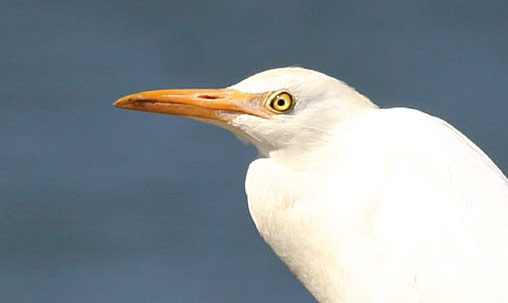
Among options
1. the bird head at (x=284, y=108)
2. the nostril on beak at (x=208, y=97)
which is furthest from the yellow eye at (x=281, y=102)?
the nostril on beak at (x=208, y=97)

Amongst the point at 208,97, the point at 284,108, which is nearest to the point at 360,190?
the point at 284,108

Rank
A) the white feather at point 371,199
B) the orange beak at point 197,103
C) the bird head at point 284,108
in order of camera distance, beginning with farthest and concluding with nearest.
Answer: the orange beak at point 197,103, the bird head at point 284,108, the white feather at point 371,199

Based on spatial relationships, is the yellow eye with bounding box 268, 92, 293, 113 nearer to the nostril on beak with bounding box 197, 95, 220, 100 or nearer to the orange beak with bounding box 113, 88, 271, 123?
the orange beak with bounding box 113, 88, 271, 123

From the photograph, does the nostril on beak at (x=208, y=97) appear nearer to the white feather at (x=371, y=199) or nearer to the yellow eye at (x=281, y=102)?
the white feather at (x=371, y=199)

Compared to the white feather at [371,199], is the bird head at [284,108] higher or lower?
higher

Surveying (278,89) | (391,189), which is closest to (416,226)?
(391,189)

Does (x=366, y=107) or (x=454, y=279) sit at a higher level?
(x=366, y=107)

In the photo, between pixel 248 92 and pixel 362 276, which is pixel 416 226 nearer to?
pixel 362 276
